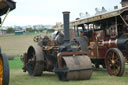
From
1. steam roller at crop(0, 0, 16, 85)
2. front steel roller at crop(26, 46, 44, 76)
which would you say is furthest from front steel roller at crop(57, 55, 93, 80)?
steam roller at crop(0, 0, 16, 85)

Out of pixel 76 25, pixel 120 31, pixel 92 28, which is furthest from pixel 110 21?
pixel 76 25

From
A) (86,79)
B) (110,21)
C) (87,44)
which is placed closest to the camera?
(86,79)

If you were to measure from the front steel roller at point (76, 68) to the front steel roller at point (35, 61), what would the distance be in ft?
3.90

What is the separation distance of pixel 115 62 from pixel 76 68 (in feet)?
6.18

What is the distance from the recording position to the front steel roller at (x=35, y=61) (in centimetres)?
862

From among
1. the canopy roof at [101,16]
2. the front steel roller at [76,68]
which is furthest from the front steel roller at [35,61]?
the canopy roof at [101,16]

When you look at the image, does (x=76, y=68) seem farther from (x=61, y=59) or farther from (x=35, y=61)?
(x=35, y=61)

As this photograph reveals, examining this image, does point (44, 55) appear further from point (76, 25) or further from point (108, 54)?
point (76, 25)

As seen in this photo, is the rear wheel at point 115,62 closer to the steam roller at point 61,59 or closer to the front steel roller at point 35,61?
the steam roller at point 61,59

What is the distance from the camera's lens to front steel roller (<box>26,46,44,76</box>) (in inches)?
340

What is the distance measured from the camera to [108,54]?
909 cm

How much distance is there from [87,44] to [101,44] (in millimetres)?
976

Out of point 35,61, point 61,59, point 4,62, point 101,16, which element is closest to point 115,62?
point 101,16

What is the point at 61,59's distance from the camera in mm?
7555
